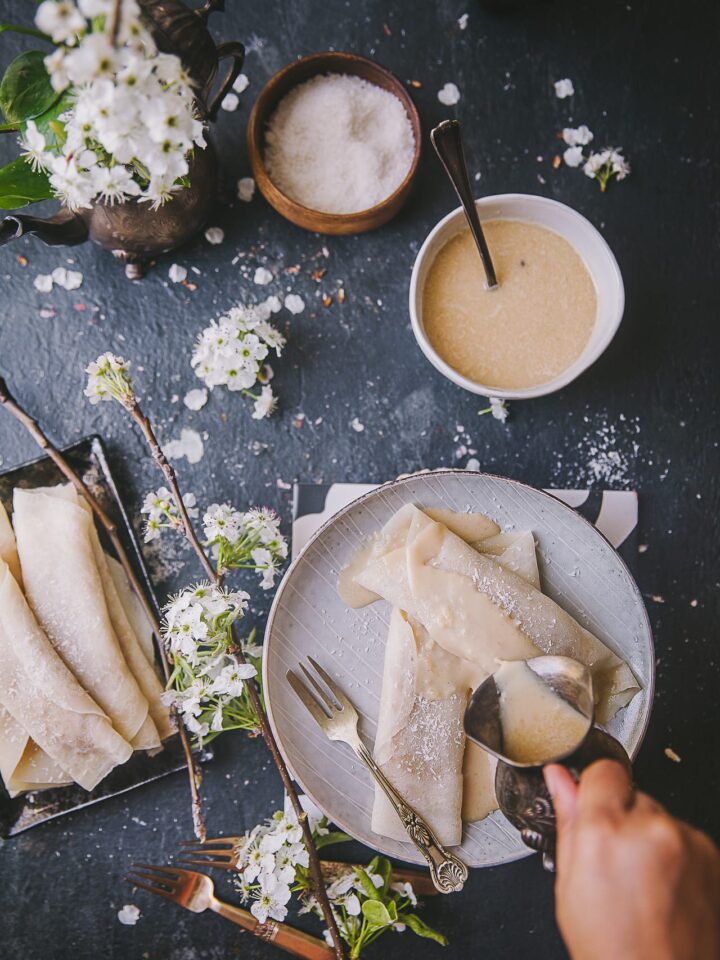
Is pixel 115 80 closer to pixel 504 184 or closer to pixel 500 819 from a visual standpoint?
pixel 504 184

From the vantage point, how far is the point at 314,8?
1.44m

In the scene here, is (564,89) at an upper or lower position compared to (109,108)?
lower

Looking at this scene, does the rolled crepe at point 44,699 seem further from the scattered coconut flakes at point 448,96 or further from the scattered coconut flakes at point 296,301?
the scattered coconut flakes at point 448,96

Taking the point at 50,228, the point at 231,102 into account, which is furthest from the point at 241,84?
the point at 50,228

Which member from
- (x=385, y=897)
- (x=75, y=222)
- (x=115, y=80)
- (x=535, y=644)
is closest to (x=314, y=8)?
(x=75, y=222)

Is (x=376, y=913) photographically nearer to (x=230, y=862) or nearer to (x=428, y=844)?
(x=428, y=844)

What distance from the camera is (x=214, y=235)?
1434 mm

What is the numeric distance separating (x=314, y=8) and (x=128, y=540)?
3.44ft

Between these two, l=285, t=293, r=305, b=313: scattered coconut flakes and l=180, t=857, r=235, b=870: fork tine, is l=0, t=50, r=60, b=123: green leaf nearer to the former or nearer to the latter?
l=285, t=293, r=305, b=313: scattered coconut flakes

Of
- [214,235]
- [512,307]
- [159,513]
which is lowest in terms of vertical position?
[159,513]

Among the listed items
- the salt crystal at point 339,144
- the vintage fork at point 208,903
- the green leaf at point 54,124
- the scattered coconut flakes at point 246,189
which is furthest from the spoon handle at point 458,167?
the vintage fork at point 208,903

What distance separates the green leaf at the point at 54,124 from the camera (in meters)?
0.94

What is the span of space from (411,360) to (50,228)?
2.11 ft

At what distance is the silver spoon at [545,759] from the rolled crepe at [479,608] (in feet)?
0.28
